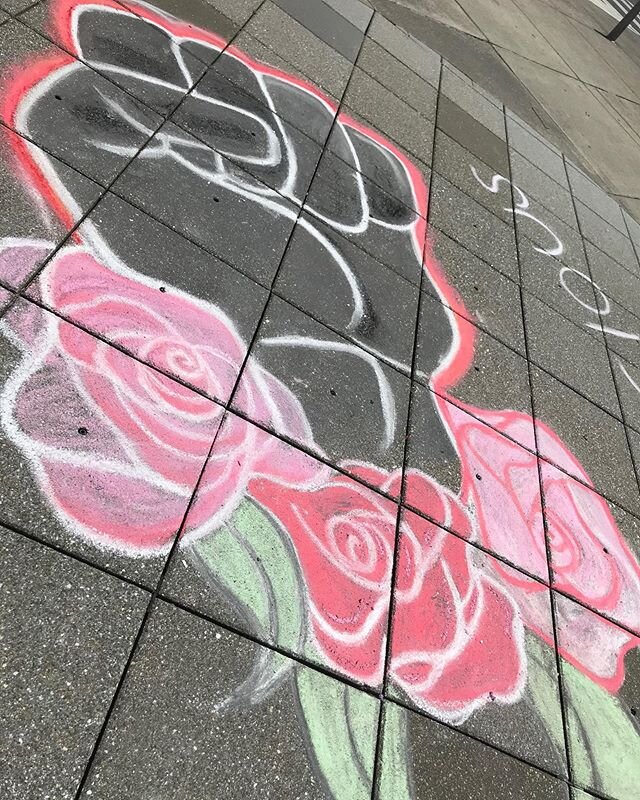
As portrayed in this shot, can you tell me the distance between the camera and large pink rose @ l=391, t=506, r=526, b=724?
2.74m

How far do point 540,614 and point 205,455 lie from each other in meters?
1.90

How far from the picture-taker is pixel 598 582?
3688 millimetres

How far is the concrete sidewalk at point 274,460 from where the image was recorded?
2.26 metres

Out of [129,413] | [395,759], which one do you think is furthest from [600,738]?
[129,413]

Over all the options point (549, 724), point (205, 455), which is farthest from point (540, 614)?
point (205, 455)

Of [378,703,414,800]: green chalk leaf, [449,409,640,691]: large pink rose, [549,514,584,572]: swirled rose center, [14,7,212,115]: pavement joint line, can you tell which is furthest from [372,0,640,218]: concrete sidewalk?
[378,703,414,800]: green chalk leaf

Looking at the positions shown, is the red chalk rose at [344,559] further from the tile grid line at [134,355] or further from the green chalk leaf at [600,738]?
the green chalk leaf at [600,738]

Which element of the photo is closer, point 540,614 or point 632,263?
point 540,614

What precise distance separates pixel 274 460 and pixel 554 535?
1.79m

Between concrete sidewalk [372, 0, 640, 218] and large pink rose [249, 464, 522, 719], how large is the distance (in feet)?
22.3

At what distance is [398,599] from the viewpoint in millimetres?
2893

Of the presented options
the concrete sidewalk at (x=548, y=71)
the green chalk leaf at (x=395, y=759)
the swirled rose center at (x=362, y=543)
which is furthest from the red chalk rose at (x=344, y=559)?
the concrete sidewalk at (x=548, y=71)

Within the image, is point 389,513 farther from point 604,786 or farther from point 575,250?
point 575,250

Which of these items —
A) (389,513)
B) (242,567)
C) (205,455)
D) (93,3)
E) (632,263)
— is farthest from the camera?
(632,263)
